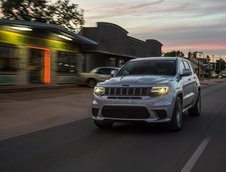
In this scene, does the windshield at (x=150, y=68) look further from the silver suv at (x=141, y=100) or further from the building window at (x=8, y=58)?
the building window at (x=8, y=58)

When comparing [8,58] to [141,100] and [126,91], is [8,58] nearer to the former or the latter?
[126,91]

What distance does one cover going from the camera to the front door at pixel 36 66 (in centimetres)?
2575

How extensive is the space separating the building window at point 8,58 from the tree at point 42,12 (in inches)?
822

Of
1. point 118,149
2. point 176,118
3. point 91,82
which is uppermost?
point 176,118

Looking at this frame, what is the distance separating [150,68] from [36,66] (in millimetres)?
15939

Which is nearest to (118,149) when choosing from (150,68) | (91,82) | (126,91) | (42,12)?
(126,91)

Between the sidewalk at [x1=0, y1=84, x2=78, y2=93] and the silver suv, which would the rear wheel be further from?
the silver suv

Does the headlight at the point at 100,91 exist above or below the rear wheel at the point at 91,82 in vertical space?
above

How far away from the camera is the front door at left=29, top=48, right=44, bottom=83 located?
2575 cm

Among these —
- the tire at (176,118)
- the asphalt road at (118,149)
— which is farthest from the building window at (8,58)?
the tire at (176,118)

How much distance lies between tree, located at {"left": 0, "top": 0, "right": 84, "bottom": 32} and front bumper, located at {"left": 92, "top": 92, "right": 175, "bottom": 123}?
117ft

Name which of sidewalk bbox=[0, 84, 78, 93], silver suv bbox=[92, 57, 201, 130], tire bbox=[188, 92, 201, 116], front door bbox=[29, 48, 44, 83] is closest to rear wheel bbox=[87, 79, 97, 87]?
sidewalk bbox=[0, 84, 78, 93]

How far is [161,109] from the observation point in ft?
32.3

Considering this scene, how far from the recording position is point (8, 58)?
23609mm
